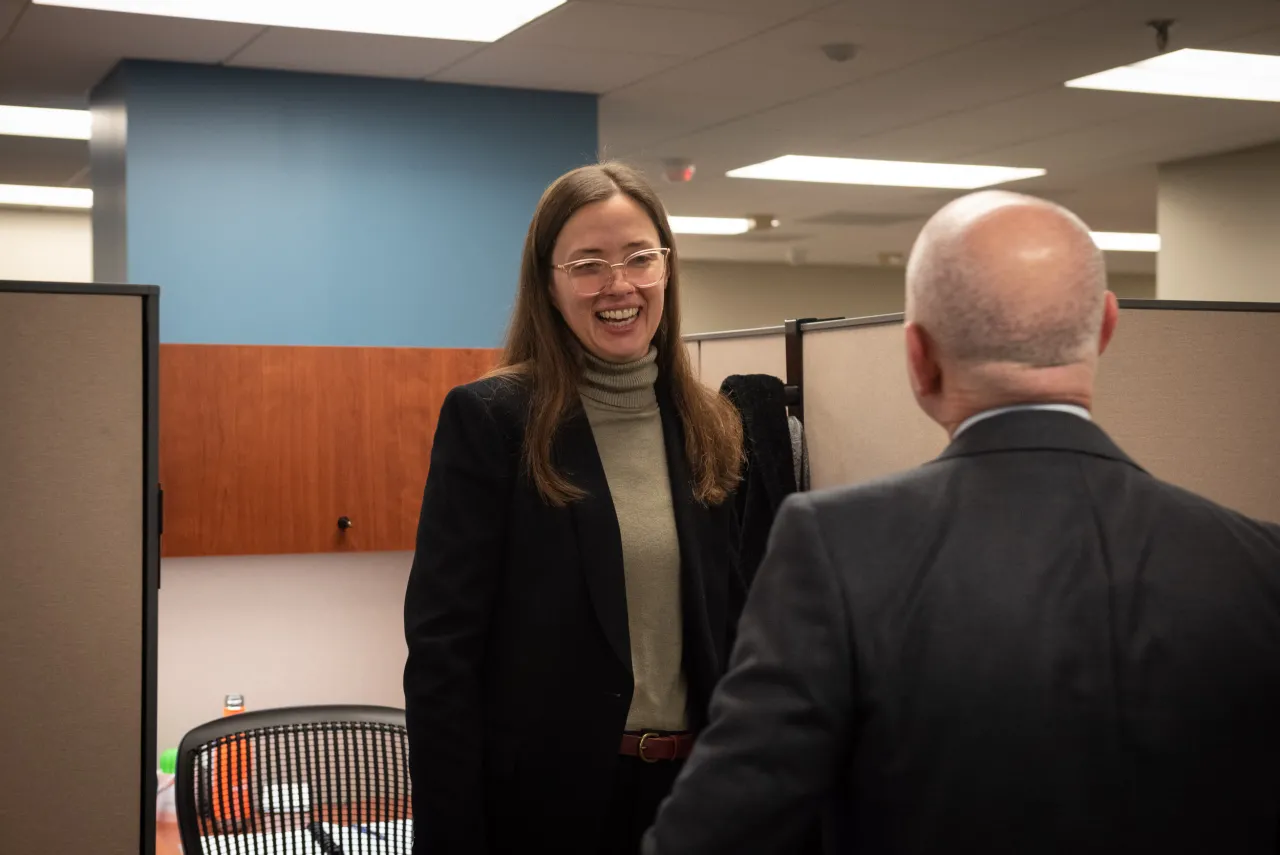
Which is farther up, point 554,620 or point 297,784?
point 554,620

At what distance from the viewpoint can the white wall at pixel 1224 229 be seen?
7613mm

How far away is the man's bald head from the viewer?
3.18 ft

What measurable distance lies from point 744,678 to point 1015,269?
0.34 meters

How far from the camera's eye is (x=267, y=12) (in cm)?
485

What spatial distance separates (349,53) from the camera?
5.41 m

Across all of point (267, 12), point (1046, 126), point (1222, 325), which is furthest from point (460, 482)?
point (1046, 126)

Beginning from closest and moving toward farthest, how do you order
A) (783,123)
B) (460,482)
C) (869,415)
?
(460,482), (869,415), (783,123)

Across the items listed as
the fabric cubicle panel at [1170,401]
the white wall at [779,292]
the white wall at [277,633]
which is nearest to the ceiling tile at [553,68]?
the white wall at [277,633]

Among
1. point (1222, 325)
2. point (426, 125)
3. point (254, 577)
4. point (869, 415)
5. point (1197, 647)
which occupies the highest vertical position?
point (426, 125)

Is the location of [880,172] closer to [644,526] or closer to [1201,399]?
[1201,399]

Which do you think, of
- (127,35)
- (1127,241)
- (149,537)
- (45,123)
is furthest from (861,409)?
(1127,241)

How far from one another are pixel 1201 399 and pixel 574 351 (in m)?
0.95

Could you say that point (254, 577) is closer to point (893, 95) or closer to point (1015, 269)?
point (1015, 269)

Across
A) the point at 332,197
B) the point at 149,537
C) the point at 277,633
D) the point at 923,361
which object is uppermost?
the point at 332,197
